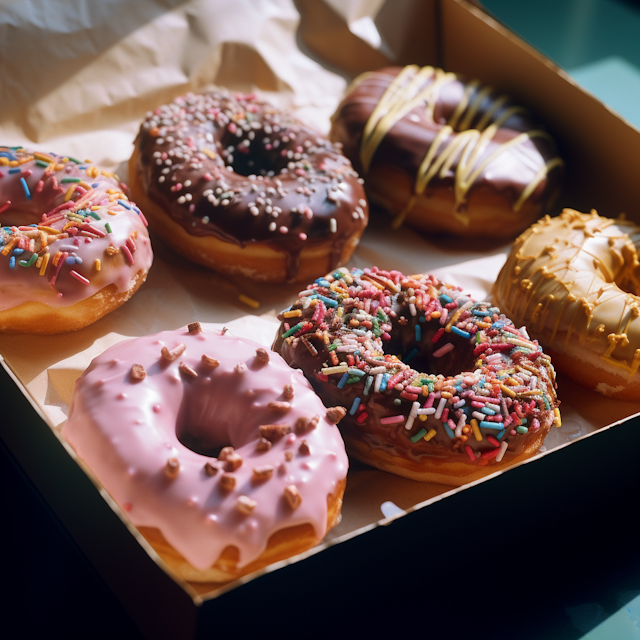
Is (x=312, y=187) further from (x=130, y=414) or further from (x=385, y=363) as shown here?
(x=130, y=414)

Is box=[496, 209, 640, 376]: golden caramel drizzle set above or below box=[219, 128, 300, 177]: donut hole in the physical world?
above

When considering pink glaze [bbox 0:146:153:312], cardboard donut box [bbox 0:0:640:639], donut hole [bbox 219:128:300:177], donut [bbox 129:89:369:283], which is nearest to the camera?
cardboard donut box [bbox 0:0:640:639]

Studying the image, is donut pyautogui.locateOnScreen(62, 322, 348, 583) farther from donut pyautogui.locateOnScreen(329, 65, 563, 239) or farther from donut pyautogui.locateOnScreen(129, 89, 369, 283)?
donut pyautogui.locateOnScreen(329, 65, 563, 239)

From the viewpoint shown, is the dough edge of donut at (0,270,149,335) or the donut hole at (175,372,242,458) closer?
the donut hole at (175,372,242,458)

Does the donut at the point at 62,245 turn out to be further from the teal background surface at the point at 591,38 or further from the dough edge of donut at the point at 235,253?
the teal background surface at the point at 591,38

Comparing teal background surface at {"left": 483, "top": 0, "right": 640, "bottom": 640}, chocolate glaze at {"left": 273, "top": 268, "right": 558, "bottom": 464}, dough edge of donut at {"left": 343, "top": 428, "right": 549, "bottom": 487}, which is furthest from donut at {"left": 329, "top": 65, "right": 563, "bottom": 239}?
dough edge of donut at {"left": 343, "top": 428, "right": 549, "bottom": 487}

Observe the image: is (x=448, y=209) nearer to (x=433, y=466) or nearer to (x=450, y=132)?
(x=450, y=132)

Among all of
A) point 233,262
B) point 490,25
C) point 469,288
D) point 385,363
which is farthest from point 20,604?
point 490,25
